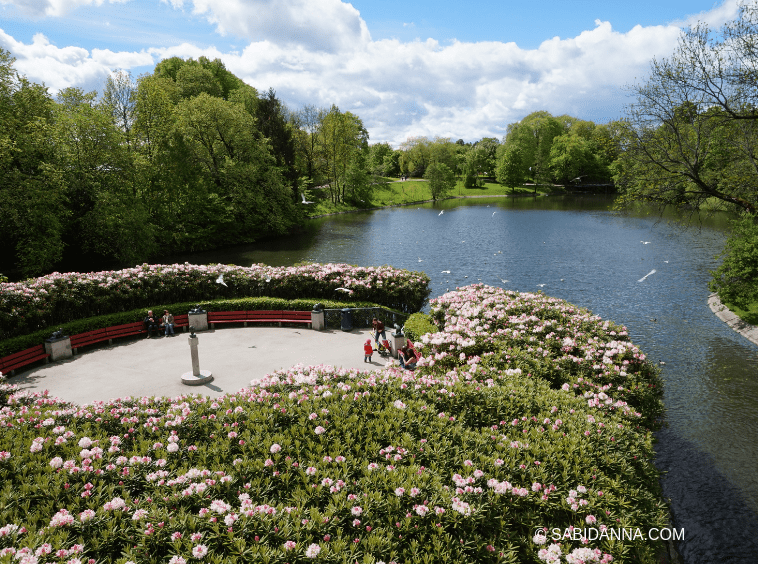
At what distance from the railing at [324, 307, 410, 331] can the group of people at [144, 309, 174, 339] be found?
6145 mm

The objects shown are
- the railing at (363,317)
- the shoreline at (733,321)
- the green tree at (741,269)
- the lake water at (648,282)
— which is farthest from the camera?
the green tree at (741,269)

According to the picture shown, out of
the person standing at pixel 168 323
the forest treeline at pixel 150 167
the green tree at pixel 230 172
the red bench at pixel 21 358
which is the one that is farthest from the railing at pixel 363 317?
the green tree at pixel 230 172

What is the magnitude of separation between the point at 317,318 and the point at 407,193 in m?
76.3

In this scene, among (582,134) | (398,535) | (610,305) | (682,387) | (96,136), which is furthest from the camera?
(582,134)

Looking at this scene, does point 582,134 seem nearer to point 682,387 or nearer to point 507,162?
point 507,162

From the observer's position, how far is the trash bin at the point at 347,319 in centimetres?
1800

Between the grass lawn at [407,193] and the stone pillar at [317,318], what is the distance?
48737 mm

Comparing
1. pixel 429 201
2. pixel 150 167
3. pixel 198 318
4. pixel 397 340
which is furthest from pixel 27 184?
pixel 429 201

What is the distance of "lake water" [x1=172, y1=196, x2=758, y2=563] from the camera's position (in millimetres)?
11031

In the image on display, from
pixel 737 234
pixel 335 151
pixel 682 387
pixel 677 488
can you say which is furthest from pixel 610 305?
pixel 335 151

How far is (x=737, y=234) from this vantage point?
921 inches

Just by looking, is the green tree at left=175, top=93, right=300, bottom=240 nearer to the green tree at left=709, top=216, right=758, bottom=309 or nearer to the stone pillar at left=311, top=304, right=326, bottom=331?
the stone pillar at left=311, top=304, right=326, bottom=331

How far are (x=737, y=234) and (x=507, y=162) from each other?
76.4 m

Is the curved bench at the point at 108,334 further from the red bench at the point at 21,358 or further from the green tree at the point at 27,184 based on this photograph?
the green tree at the point at 27,184
